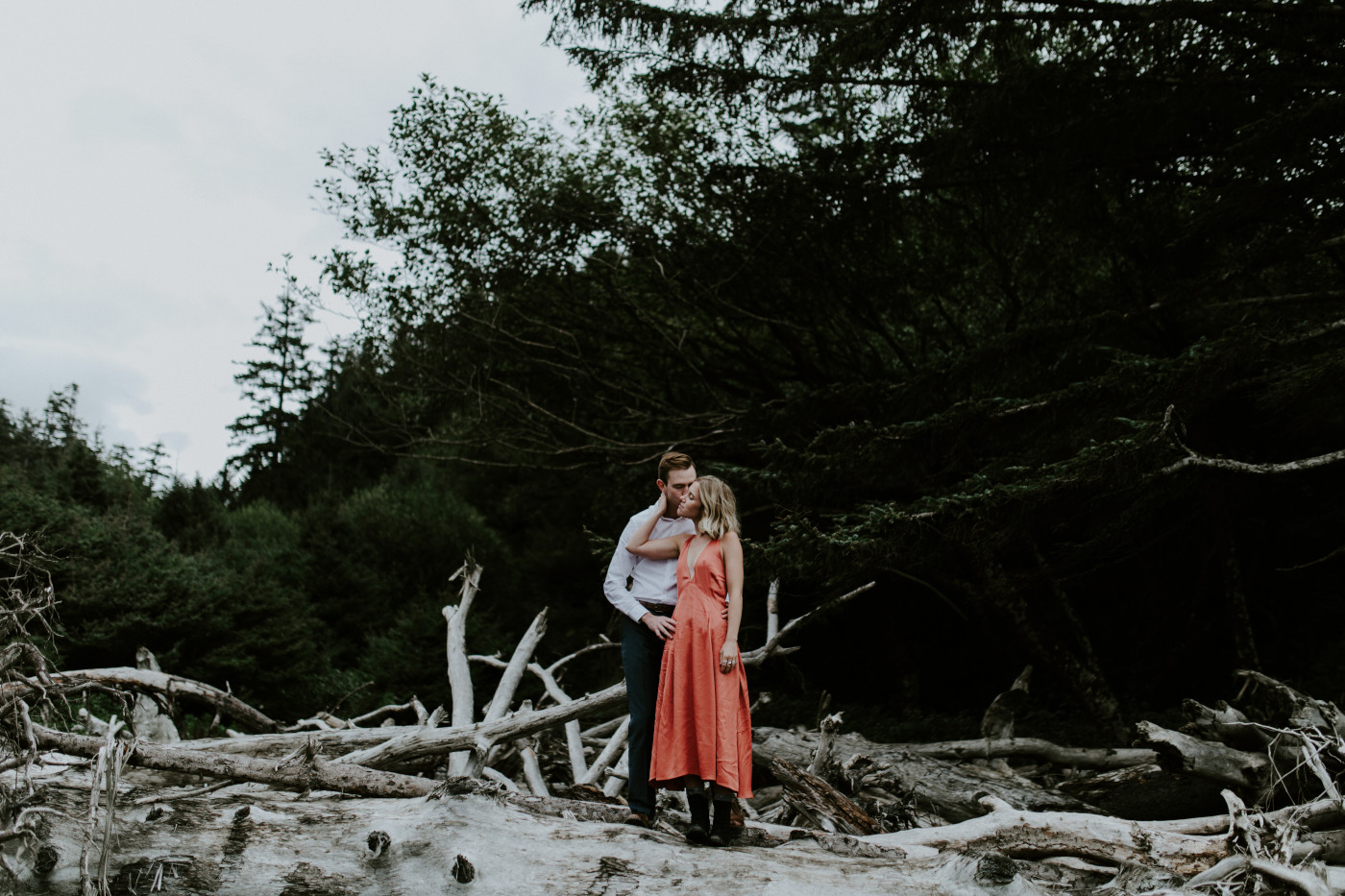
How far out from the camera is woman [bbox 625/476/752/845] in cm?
339

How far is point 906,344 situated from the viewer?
1222cm

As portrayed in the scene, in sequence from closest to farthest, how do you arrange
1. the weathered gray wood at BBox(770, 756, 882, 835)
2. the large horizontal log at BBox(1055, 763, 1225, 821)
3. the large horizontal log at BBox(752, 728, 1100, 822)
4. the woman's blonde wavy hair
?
the woman's blonde wavy hair → the weathered gray wood at BBox(770, 756, 882, 835) → the large horizontal log at BBox(752, 728, 1100, 822) → the large horizontal log at BBox(1055, 763, 1225, 821)

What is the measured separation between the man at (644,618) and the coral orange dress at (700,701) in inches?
4.8

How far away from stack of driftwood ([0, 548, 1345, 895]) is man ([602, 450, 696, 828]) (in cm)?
21

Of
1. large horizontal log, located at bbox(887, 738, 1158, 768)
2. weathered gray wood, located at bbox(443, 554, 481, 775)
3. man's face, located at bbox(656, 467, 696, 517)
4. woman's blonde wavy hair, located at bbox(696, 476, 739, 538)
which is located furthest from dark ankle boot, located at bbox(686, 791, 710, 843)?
large horizontal log, located at bbox(887, 738, 1158, 768)

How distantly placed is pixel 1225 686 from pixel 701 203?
7934mm

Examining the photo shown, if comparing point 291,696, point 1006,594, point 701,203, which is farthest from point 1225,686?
point 291,696

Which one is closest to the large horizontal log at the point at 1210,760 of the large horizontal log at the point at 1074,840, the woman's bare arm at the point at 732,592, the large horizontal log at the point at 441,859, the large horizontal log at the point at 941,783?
the large horizontal log at the point at 1074,840

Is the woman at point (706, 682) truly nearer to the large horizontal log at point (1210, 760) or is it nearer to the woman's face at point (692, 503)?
the woman's face at point (692, 503)

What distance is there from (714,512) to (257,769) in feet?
7.56

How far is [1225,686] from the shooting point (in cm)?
1006

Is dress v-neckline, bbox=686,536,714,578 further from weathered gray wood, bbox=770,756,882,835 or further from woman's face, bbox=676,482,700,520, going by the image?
weathered gray wood, bbox=770,756,882,835

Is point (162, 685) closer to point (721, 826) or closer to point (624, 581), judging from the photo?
point (624, 581)

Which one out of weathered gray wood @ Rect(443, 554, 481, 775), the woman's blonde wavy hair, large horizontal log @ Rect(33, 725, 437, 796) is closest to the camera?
the woman's blonde wavy hair
